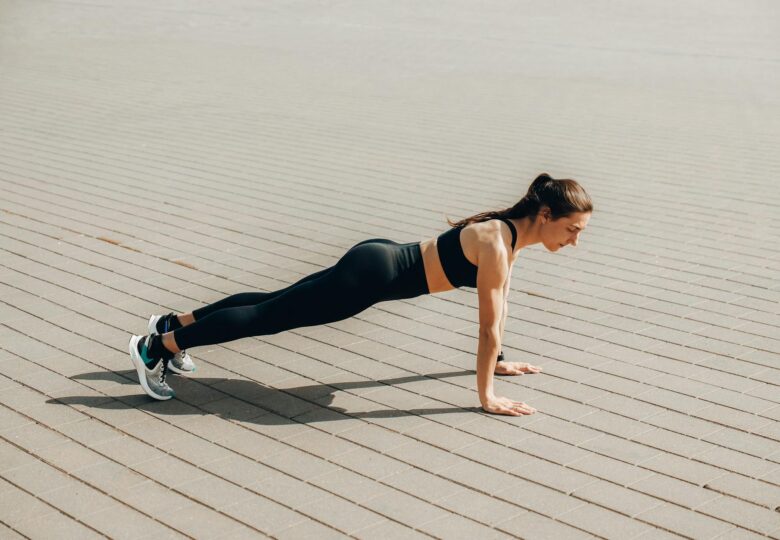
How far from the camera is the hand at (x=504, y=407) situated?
4996 millimetres

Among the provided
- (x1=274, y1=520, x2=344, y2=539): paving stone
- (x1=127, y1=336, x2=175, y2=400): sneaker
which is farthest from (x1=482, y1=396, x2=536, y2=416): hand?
(x1=127, y1=336, x2=175, y2=400): sneaker

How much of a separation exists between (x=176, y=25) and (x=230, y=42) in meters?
2.57

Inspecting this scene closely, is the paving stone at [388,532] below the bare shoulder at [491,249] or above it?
below

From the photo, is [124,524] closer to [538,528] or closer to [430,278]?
[538,528]

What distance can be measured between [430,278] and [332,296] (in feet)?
1.59

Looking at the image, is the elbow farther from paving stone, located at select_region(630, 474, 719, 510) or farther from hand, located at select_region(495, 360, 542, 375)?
paving stone, located at select_region(630, 474, 719, 510)

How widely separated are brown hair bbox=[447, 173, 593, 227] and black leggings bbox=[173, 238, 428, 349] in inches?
14.0

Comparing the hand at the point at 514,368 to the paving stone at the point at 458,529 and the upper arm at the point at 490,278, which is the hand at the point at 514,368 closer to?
the upper arm at the point at 490,278

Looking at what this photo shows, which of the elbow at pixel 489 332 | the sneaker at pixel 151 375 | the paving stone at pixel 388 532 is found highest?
the elbow at pixel 489 332

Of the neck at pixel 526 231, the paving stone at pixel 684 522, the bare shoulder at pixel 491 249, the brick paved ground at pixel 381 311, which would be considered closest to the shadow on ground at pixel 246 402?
the brick paved ground at pixel 381 311

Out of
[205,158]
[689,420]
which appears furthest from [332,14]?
[689,420]

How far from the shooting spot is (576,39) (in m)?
20.2

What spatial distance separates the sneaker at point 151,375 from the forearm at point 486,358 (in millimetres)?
1547

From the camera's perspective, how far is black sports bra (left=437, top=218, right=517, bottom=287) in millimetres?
4953
